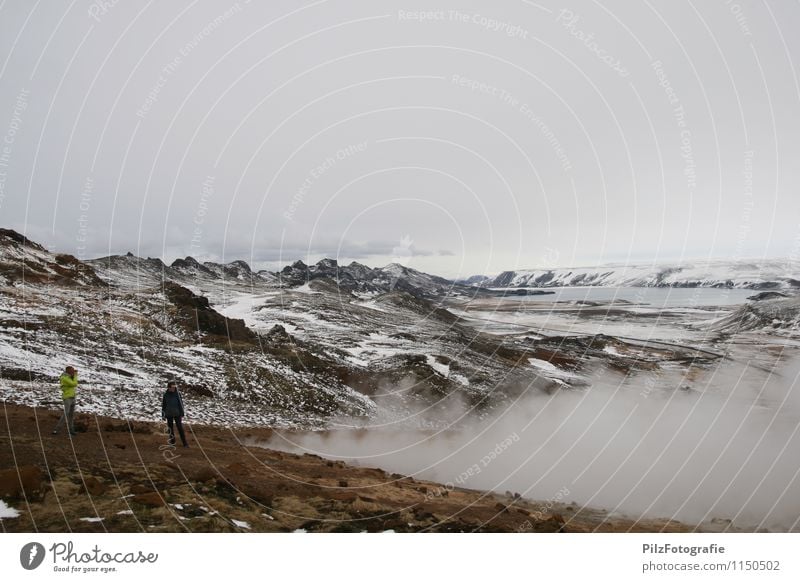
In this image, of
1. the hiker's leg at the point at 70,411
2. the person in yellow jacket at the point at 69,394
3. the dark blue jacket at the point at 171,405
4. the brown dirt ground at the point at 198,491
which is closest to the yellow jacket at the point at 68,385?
the person in yellow jacket at the point at 69,394

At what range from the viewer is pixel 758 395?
275 feet

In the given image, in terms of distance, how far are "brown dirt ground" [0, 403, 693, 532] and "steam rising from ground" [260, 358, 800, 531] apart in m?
9.40

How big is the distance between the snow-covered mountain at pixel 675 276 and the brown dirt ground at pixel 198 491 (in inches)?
3295

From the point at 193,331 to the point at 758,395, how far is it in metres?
94.9

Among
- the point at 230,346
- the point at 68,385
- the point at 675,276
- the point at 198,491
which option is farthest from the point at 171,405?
the point at 675,276

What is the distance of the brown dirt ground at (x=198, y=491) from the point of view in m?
15.4

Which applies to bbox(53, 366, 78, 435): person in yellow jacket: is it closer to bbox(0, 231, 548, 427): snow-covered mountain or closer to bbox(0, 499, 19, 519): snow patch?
bbox(0, 499, 19, 519): snow patch

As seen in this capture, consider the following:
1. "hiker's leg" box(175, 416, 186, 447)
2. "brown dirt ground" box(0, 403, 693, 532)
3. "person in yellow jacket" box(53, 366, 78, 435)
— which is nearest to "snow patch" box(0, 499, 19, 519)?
"brown dirt ground" box(0, 403, 693, 532)

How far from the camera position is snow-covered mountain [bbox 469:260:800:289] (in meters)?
98.6

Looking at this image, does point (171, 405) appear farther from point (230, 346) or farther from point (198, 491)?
point (230, 346)

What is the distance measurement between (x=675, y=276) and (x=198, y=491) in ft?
448

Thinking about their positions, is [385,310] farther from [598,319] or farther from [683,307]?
[683,307]

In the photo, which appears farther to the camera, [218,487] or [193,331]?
[193,331]
